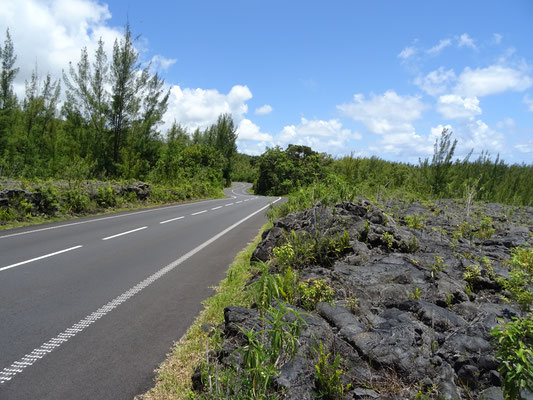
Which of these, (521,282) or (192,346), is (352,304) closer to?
(192,346)

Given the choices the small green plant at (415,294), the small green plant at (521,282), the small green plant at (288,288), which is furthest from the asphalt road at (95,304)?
the small green plant at (521,282)

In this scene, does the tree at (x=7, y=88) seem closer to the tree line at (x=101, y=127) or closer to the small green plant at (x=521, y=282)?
the tree line at (x=101, y=127)

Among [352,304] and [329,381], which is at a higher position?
[352,304]

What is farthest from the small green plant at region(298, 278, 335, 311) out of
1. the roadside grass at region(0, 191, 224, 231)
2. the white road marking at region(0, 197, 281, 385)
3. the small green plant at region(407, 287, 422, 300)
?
the roadside grass at region(0, 191, 224, 231)

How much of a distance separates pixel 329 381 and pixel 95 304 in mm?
3869

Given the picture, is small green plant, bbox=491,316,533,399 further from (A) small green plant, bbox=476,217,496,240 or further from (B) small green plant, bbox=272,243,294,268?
(A) small green plant, bbox=476,217,496,240

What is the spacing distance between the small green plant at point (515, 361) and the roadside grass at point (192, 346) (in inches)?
102

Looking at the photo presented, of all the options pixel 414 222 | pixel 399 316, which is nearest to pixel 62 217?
pixel 414 222

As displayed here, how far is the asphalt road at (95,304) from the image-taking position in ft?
10.9

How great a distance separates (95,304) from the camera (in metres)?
5.11

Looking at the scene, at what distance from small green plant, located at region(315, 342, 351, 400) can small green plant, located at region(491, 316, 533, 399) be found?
1193 mm

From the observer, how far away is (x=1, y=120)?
2195 centimetres

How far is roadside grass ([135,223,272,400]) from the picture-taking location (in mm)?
3164

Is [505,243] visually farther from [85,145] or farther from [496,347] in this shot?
[85,145]
